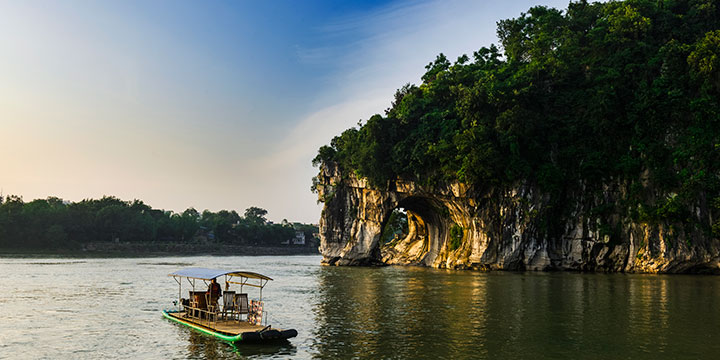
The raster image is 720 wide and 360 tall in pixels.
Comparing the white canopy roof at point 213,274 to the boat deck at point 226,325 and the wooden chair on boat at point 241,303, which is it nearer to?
the wooden chair on boat at point 241,303

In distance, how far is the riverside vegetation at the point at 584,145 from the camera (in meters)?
41.6

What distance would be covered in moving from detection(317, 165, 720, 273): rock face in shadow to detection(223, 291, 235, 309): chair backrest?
32.9m

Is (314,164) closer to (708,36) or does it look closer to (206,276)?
(708,36)

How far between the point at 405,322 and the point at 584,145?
32.7 meters

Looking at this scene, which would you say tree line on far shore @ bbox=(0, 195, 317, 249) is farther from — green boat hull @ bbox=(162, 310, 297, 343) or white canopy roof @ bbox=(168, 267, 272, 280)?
green boat hull @ bbox=(162, 310, 297, 343)

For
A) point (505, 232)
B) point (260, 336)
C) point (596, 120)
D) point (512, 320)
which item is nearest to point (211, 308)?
point (260, 336)

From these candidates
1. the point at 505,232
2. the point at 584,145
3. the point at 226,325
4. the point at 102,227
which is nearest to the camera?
the point at 226,325

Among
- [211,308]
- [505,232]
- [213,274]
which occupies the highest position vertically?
[505,232]

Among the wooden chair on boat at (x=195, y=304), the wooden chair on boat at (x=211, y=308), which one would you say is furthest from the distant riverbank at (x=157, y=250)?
the wooden chair on boat at (x=211, y=308)

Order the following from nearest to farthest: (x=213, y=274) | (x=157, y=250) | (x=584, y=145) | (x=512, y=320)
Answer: (x=213, y=274), (x=512, y=320), (x=584, y=145), (x=157, y=250)

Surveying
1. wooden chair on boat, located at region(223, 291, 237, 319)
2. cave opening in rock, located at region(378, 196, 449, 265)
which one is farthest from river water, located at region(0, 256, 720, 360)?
cave opening in rock, located at region(378, 196, 449, 265)

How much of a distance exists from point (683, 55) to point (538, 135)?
41.1 ft

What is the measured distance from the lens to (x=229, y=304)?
734 inches

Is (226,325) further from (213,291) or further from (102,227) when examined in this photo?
(102,227)
